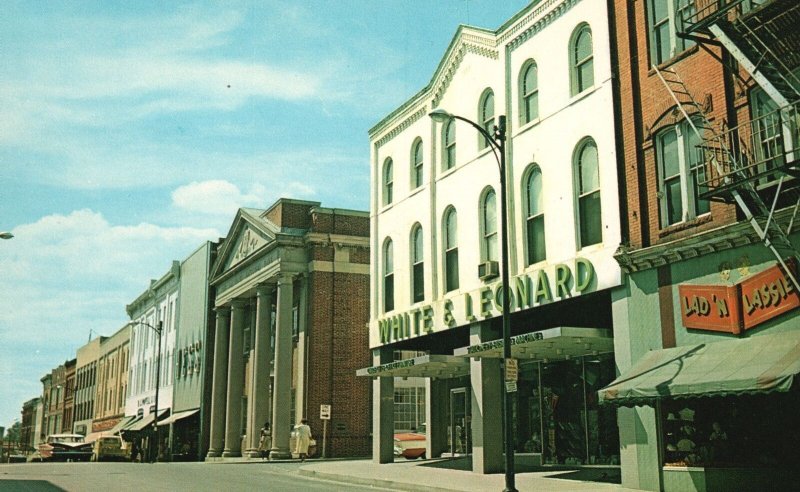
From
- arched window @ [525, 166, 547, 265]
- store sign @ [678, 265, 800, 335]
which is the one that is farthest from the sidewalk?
arched window @ [525, 166, 547, 265]

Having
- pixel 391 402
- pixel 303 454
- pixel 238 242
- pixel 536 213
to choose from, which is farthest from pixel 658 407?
pixel 238 242

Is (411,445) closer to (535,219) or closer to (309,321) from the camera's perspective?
(309,321)

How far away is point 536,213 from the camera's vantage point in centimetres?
2438

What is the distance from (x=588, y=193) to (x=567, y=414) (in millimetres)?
8107

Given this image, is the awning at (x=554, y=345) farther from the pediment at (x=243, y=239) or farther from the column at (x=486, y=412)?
→ the pediment at (x=243, y=239)

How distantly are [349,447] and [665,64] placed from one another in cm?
2810

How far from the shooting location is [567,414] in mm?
26891

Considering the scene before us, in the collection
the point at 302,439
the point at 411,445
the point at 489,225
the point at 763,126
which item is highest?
the point at 489,225

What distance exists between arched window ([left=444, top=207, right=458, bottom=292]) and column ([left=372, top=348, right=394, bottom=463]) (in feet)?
18.8

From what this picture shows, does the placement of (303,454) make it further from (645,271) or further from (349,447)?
(645,271)

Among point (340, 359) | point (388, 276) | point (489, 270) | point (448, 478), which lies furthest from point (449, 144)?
point (340, 359)

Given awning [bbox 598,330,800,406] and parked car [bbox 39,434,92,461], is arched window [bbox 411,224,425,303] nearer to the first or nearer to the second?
awning [bbox 598,330,800,406]

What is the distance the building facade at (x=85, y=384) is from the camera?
102 m

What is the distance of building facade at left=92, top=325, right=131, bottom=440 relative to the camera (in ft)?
281
